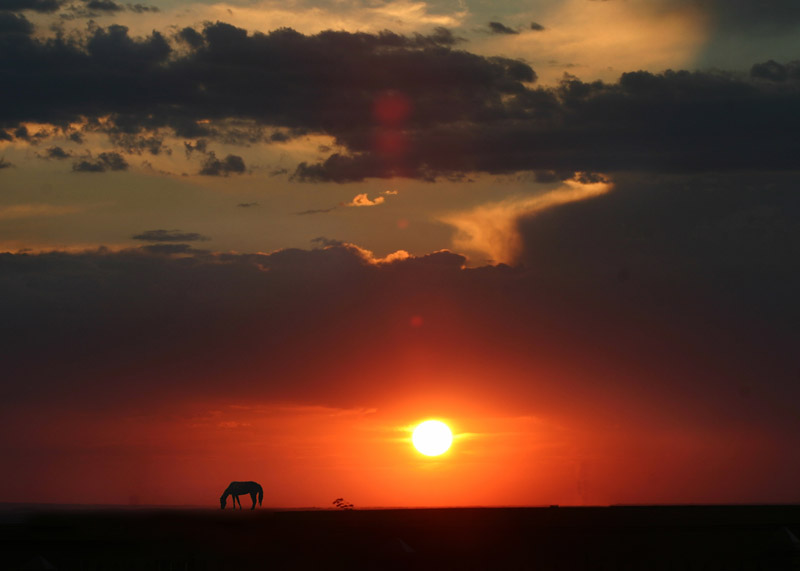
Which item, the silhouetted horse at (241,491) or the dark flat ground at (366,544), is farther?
the silhouetted horse at (241,491)

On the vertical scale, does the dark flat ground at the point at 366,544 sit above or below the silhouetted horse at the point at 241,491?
below

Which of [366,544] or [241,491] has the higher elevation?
[241,491]

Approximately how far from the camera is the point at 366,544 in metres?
87.4

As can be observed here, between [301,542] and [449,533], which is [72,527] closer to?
[301,542]

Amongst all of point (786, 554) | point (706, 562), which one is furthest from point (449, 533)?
point (786, 554)

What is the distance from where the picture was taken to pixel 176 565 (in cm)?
7169

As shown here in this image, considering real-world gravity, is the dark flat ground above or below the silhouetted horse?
below

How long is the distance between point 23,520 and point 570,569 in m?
64.6

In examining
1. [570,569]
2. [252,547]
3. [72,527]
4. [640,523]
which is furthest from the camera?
[640,523]

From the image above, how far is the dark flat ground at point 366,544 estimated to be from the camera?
249ft

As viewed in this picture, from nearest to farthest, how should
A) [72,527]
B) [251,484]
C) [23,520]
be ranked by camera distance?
1. [72,527]
2. [23,520]
3. [251,484]

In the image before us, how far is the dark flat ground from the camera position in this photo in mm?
75750

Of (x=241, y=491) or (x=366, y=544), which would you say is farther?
(x=241, y=491)

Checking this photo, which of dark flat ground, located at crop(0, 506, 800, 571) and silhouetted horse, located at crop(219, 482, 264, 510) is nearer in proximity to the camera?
dark flat ground, located at crop(0, 506, 800, 571)
